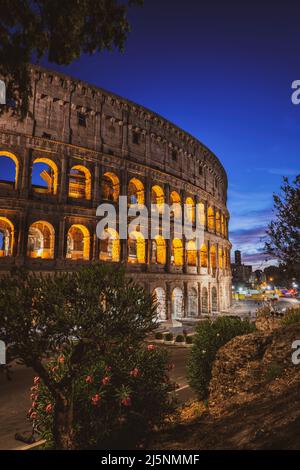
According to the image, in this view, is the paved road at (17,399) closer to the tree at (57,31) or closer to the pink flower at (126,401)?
the pink flower at (126,401)

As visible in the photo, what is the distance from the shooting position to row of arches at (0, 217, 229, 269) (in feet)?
93.8

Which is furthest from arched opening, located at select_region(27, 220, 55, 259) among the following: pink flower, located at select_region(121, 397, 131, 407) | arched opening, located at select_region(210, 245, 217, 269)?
arched opening, located at select_region(210, 245, 217, 269)

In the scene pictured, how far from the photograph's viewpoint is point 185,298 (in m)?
36.0

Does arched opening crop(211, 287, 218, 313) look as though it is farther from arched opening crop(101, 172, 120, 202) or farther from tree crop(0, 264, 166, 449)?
tree crop(0, 264, 166, 449)

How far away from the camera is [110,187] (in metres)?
34.3

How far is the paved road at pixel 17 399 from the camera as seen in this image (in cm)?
886

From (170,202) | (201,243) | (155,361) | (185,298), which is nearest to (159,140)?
(170,202)

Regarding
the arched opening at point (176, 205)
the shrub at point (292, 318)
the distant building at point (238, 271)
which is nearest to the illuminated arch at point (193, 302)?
the arched opening at point (176, 205)

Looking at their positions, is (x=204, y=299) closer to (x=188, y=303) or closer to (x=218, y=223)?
(x=188, y=303)

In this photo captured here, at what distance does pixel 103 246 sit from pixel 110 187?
6349mm

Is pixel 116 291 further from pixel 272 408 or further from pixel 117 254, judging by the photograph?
pixel 117 254

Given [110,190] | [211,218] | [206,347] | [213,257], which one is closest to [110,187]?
[110,190]

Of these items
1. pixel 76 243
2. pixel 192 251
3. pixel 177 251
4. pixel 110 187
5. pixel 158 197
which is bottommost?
pixel 177 251

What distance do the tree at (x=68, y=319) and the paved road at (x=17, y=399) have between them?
274 cm
